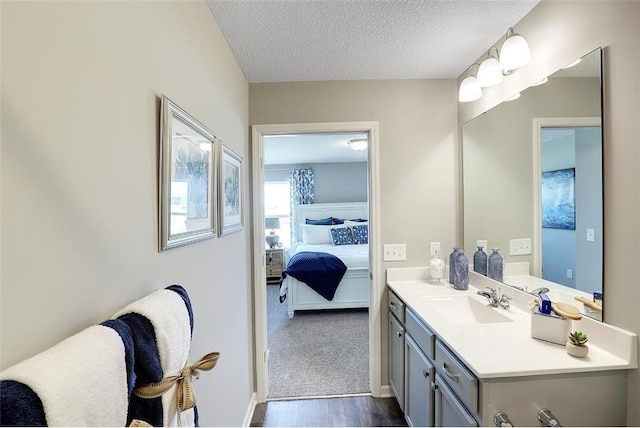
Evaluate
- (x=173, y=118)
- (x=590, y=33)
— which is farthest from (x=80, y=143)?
(x=590, y=33)

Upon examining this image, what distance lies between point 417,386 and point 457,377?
571 millimetres

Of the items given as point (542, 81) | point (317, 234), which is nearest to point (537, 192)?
point (542, 81)

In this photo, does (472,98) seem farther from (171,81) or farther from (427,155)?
(171,81)

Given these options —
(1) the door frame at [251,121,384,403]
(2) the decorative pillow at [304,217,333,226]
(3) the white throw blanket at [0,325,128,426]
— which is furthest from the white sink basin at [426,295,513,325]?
(2) the decorative pillow at [304,217,333,226]

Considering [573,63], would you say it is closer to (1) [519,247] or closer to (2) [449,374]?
(1) [519,247]

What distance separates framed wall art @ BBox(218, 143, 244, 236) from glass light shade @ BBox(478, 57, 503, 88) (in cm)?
156

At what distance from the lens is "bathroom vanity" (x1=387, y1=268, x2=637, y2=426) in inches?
39.2

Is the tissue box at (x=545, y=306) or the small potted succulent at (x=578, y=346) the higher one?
the tissue box at (x=545, y=306)

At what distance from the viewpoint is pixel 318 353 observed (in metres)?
2.85

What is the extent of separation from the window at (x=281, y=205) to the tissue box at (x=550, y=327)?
5.27 metres

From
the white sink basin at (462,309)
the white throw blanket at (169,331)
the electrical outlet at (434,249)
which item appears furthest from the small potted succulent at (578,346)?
the white throw blanket at (169,331)

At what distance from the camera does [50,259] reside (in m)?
0.54

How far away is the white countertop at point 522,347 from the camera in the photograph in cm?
99

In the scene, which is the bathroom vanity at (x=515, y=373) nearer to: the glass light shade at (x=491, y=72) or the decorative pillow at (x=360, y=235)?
the glass light shade at (x=491, y=72)
